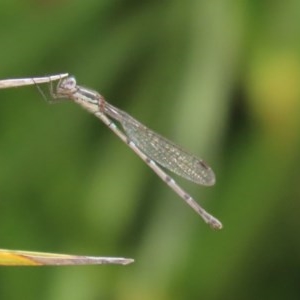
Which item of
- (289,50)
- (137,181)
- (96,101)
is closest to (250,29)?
(289,50)

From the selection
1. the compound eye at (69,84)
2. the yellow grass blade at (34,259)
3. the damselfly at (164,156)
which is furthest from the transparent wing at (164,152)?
the yellow grass blade at (34,259)

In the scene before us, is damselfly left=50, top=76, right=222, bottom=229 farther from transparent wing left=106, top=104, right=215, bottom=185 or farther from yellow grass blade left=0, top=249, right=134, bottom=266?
yellow grass blade left=0, top=249, right=134, bottom=266

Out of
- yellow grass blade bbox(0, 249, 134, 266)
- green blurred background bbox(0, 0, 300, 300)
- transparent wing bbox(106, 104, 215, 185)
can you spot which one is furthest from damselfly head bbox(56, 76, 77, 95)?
green blurred background bbox(0, 0, 300, 300)

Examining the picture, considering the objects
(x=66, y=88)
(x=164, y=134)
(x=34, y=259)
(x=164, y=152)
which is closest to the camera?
(x=34, y=259)

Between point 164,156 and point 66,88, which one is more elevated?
point 66,88

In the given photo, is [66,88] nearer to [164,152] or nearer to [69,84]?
[69,84]

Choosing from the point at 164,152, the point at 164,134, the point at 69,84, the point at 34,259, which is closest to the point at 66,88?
the point at 69,84

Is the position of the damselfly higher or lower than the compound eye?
lower

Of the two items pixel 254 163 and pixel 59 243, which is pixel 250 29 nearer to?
pixel 254 163
